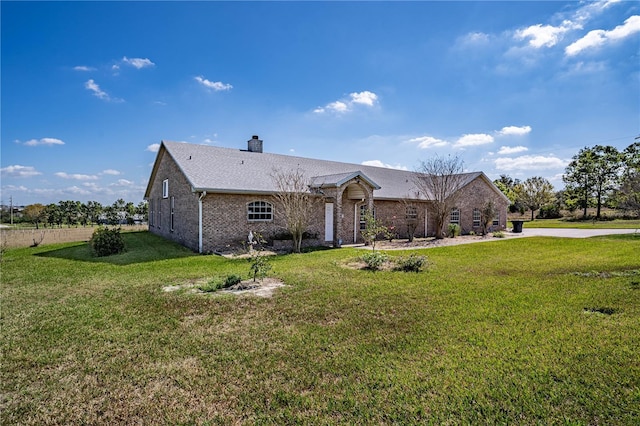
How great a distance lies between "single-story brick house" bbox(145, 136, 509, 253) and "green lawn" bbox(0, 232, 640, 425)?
6.30m

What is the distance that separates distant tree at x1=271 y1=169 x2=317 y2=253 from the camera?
14727 millimetres

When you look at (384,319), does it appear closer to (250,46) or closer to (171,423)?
(171,423)

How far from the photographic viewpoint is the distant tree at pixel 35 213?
3928 cm

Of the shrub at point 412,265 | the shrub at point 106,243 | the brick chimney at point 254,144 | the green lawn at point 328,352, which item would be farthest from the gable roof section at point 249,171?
the green lawn at point 328,352

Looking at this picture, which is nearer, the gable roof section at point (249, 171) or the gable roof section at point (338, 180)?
the gable roof section at point (249, 171)

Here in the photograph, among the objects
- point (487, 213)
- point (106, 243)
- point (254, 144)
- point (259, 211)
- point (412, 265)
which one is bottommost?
point (412, 265)

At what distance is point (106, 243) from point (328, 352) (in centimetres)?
1290

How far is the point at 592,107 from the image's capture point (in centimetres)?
1745

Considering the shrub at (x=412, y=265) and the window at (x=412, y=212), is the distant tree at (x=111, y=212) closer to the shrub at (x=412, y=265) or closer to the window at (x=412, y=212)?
the window at (x=412, y=212)

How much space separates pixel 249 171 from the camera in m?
17.0

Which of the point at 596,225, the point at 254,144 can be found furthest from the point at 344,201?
the point at 596,225

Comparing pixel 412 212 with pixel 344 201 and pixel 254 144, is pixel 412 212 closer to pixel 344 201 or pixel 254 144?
pixel 344 201

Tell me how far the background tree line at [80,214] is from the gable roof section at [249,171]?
23.0 meters

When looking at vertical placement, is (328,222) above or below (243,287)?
above
